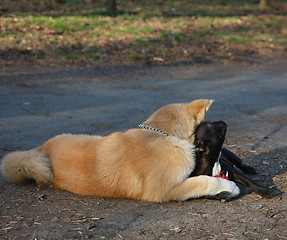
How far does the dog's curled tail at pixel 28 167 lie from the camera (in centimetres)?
404

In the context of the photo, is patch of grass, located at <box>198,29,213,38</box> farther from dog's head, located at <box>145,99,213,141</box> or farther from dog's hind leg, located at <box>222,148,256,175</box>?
dog's head, located at <box>145,99,213,141</box>

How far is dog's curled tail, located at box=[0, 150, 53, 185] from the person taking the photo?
4043 mm

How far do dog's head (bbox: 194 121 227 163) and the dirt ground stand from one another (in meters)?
0.46

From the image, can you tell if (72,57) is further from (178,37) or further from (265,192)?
(265,192)

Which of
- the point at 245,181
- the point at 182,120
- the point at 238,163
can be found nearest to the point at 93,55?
the point at 238,163

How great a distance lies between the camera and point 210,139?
4070mm

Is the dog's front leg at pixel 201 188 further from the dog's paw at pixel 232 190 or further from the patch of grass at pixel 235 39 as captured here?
the patch of grass at pixel 235 39

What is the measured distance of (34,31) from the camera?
12.0 meters

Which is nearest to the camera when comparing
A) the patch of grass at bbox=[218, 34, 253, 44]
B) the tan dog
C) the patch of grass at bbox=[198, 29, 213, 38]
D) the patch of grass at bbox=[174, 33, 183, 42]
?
the tan dog

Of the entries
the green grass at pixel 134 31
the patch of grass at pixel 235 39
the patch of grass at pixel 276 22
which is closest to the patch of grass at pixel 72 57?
the green grass at pixel 134 31

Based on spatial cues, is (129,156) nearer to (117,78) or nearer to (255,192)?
(255,192)


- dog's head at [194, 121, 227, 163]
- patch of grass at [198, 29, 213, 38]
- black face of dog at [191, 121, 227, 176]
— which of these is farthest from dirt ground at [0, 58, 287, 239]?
patch of grass at [198, 29, 213, 38]

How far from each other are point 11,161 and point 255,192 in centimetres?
243

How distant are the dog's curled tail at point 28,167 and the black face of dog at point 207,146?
140 cm
